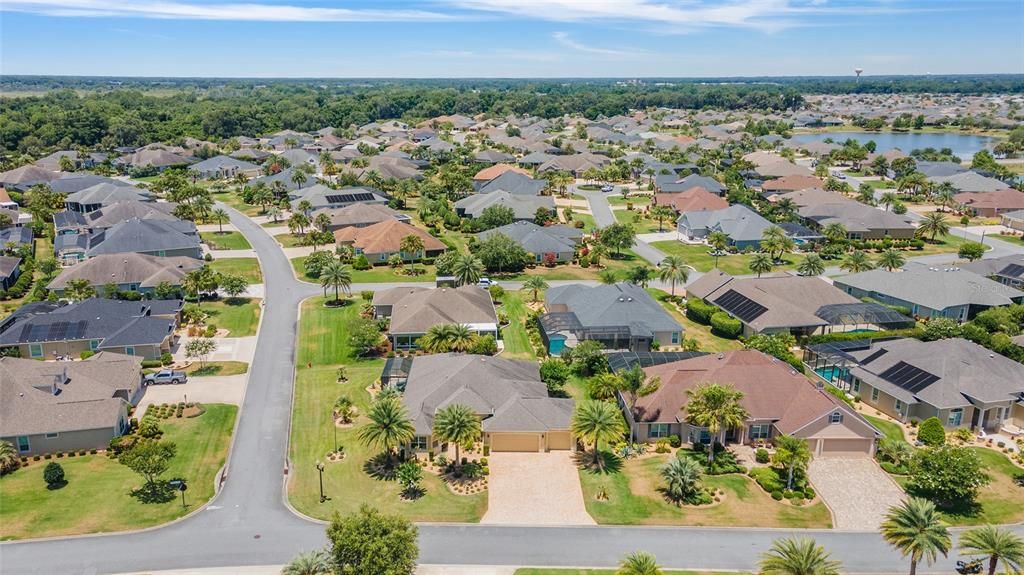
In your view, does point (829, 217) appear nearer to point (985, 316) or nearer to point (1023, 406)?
point (985, 316)

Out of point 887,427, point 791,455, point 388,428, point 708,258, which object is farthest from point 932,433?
point 708,258

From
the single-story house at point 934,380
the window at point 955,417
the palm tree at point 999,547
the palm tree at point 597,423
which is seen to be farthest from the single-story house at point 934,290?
the palm tree at point 597,423

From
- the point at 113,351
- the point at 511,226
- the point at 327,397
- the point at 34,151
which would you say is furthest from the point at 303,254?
the point at 34,151

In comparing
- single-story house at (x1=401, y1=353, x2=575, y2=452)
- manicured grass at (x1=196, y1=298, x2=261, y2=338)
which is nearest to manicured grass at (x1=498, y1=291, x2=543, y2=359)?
single-story house at (x1=401, y1=353, x2=575, y2=452)

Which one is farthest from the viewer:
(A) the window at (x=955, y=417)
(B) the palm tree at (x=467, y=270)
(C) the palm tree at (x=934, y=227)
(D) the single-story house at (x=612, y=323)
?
(C) the palm tree at (x=934, y=227)

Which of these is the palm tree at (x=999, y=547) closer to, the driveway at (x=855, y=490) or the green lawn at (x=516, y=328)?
the driveway at (x=855, y=490)

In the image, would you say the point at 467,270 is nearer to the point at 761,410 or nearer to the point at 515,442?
the point at 515,442

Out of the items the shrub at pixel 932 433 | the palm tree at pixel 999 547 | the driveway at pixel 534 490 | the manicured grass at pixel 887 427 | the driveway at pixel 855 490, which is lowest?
the driveway at pixel 855 490
